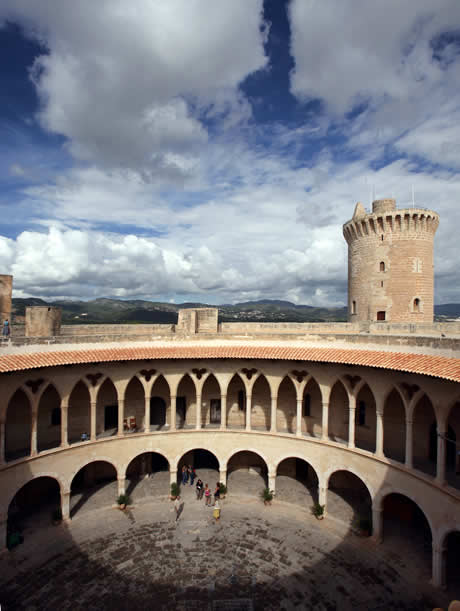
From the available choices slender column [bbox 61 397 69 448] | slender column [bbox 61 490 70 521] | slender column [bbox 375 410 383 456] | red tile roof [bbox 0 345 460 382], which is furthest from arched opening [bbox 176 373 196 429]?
slender column [bbox 375 410 383 456]

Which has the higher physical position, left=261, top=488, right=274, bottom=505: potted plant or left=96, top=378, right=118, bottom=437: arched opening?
left=96, top=378, right=118, bottom=437: arched opening

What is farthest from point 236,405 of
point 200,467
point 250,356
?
point 250,356

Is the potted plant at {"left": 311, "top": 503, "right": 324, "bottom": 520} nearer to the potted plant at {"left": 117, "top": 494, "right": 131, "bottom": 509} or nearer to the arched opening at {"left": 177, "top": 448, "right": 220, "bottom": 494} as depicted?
the arched opening at {"left": 177, "top": 448, "right": 220, "bottom": 494}

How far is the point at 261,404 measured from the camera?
26.8 m

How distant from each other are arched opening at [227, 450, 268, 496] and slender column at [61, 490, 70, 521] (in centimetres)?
1048

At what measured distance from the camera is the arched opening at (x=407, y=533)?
1798 cm

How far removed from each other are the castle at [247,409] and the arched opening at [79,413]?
0.22ft

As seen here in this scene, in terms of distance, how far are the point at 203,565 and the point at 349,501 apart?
10759 millimetres

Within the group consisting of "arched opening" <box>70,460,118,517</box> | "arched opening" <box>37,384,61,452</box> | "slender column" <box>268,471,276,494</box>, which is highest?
"arched opening" <box>37,384,61,452</box>

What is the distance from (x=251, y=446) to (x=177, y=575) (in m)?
8.95

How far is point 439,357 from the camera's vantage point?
56.3 ft

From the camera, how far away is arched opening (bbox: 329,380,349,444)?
78.1ft

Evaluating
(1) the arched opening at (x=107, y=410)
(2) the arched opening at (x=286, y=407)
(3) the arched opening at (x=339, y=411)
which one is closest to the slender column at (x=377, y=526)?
(3) the arched opening at (x=339, y=411)

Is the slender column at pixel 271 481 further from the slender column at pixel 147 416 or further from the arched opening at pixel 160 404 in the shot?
the slender column at pixel 147 416
